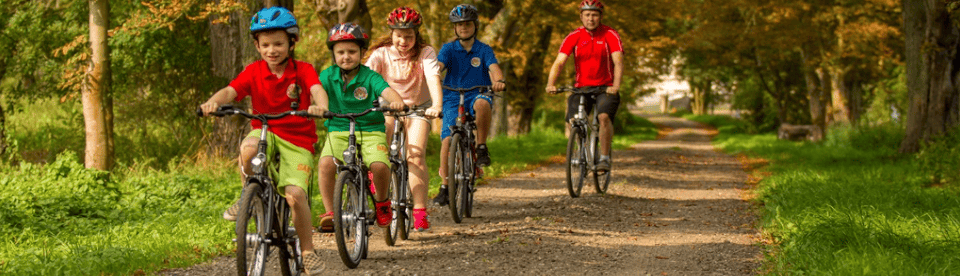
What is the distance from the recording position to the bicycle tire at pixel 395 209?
6.76 metres

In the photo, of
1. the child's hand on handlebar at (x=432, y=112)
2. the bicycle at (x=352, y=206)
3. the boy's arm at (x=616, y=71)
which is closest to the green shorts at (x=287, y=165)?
the bicycle at (x=352, y=206)

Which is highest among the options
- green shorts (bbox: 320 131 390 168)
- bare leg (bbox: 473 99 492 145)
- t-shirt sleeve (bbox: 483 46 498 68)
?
t-shirt sleeve (bbox: 483 46 498 68)

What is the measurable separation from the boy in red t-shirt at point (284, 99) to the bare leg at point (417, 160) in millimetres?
1970

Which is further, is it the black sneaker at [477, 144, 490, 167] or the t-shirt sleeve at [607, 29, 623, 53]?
the t-shirt sleeve at [607, 29, 623, 53]

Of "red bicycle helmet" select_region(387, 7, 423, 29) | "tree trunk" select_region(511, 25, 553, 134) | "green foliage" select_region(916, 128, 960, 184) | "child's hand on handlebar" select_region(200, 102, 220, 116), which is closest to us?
"child's hand on handlebar" select_region(200, 102, 220, 116)

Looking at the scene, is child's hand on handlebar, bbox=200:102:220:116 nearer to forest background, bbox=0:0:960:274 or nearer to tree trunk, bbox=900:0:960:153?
forest background, bbox=0:0:960:274

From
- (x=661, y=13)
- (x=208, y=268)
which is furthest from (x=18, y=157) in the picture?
(x=661, y=13)

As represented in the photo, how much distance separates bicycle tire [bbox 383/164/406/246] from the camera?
266 inches

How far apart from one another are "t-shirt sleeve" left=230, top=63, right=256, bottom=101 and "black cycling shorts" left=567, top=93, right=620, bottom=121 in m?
5.34

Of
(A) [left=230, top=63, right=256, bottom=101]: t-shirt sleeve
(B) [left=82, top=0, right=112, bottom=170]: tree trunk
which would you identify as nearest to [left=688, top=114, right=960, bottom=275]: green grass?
(A) [left=230, top=63, right=256, bottom=101]: t-shirt sleeve

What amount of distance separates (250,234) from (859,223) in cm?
445

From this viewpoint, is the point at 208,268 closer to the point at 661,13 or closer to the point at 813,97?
the point at 661,13

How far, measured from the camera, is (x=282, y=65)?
528 centimetres

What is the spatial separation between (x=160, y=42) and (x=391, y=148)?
9.27 meters
